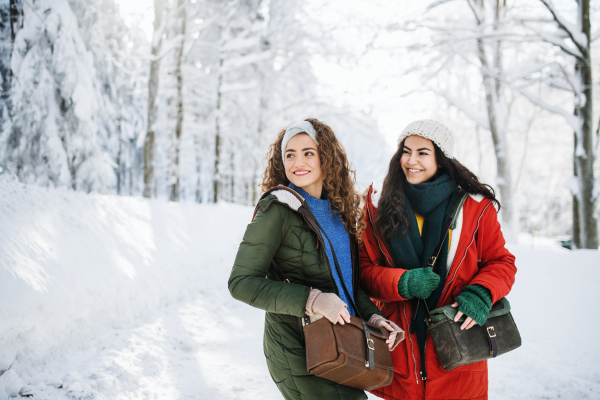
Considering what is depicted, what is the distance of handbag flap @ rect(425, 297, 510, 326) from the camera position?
1.70 metres

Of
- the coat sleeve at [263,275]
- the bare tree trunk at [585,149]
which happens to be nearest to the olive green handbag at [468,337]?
the coat sleeve at [263,275]

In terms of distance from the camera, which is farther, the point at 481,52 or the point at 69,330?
the point at 481,52

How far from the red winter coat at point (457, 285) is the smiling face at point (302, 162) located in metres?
0.68

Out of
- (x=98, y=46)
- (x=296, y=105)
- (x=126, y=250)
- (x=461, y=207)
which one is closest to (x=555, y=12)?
(x=461, y=207)

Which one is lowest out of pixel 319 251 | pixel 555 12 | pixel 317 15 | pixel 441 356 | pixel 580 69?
Result: pixel 441 356

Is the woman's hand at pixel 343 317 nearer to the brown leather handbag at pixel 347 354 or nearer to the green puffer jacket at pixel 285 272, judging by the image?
the brown leather handbag at pixel 347 354

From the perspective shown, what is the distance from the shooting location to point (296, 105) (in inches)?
488

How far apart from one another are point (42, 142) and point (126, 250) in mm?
4036

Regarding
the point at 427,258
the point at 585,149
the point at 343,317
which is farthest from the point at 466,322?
the point at 585,149

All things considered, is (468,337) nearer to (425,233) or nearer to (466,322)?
(466,322)

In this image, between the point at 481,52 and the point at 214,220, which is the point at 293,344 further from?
the point at 481,52

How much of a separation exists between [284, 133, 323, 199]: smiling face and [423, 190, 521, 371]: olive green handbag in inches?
40.0

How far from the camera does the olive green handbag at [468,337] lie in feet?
5.46

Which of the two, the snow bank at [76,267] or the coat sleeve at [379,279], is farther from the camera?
the snow bank at [76,267]
